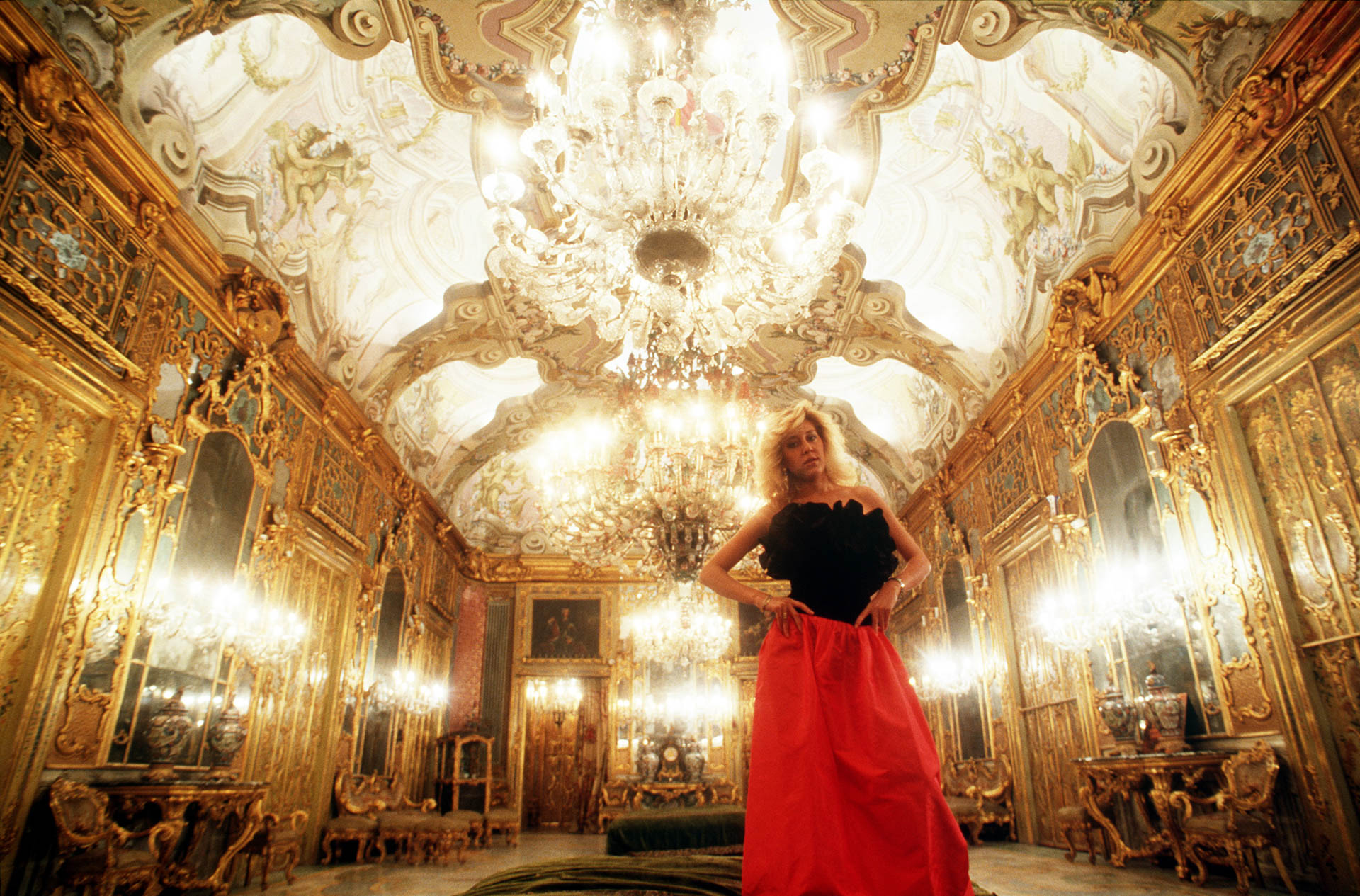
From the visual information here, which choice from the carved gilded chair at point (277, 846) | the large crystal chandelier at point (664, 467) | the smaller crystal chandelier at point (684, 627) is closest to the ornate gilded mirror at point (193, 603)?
the carved gilded chair at point (277, 846)

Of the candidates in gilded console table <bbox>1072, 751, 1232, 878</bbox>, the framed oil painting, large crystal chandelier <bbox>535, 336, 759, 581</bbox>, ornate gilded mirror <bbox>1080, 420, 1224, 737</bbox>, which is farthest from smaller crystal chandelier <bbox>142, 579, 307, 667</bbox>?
ornate gilded mirror <bbox>1080, 420, 1224, 737</bbox>

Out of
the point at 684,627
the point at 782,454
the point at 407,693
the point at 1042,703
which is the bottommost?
the point at 1042,703

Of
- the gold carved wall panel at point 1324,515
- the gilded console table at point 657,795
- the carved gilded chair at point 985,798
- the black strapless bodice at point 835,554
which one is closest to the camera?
the black strapless bodice at point 835,554

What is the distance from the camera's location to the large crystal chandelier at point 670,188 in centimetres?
458

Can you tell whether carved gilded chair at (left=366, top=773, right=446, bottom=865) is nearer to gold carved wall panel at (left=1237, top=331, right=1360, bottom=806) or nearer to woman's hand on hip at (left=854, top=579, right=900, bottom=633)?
woman's hand on hip at (left=854, top=579, right=900, bottom=633)

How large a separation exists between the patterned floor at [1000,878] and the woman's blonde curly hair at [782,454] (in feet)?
13.4

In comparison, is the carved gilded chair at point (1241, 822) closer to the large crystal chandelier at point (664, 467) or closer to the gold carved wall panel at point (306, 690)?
the large crystal chandelier at point (664, 467)

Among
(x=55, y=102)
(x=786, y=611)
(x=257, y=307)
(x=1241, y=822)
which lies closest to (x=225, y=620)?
(x=257, y=307)

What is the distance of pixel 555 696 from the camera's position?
14.9 meters

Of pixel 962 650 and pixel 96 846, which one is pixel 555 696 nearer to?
pixel 962 650

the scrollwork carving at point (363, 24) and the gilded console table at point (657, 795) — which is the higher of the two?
the scrollwork carving at point (363, 24)

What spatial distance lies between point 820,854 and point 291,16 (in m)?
7.16

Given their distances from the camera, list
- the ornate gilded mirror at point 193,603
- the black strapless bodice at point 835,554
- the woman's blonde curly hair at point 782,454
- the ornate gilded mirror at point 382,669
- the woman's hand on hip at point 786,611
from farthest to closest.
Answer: the ornate gilded mirror at point 382,669
the ornate gilded mirror at point 193,603
the woman's blonde curly hair at point 782,454
the black strapless bodice at point 835,554
the woman's hand on hip at point 786,611

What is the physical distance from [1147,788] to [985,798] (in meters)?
3.27
